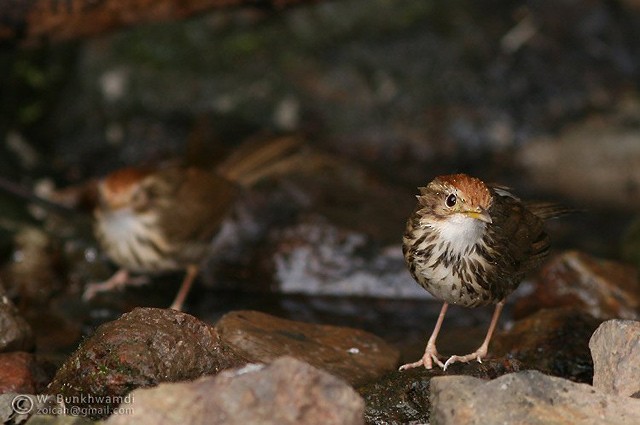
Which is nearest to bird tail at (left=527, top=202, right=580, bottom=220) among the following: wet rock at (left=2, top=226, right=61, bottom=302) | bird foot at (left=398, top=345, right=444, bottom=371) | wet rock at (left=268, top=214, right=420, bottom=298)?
bird foot at (left=398, top=345, right=444, bottom=371)

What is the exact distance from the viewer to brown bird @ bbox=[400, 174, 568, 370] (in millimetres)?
4672

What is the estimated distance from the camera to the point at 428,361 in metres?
4.97

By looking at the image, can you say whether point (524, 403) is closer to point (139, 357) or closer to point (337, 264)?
point (139, 357)

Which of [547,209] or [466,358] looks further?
[547,209]

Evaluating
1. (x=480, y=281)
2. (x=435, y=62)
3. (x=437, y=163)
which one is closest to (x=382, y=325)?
(x=480, y=281)

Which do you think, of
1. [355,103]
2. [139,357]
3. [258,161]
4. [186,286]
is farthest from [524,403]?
[355,103]

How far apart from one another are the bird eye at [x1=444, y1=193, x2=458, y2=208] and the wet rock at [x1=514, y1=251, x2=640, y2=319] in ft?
6.99

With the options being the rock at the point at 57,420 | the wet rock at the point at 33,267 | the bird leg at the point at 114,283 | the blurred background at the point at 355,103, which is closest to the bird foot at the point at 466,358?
the rock at the point at 57,420

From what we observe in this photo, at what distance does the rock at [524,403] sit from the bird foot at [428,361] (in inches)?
31.8

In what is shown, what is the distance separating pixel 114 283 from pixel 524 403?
4.25m

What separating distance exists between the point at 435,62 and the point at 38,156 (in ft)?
12.8

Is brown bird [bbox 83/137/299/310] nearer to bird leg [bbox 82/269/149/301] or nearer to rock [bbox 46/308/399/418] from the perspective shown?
bird leg [bbox 82/269/149/301]

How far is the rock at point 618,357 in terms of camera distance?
4.43 metres

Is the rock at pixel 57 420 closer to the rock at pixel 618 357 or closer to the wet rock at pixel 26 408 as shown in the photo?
the wet rock at pixel 26 408
